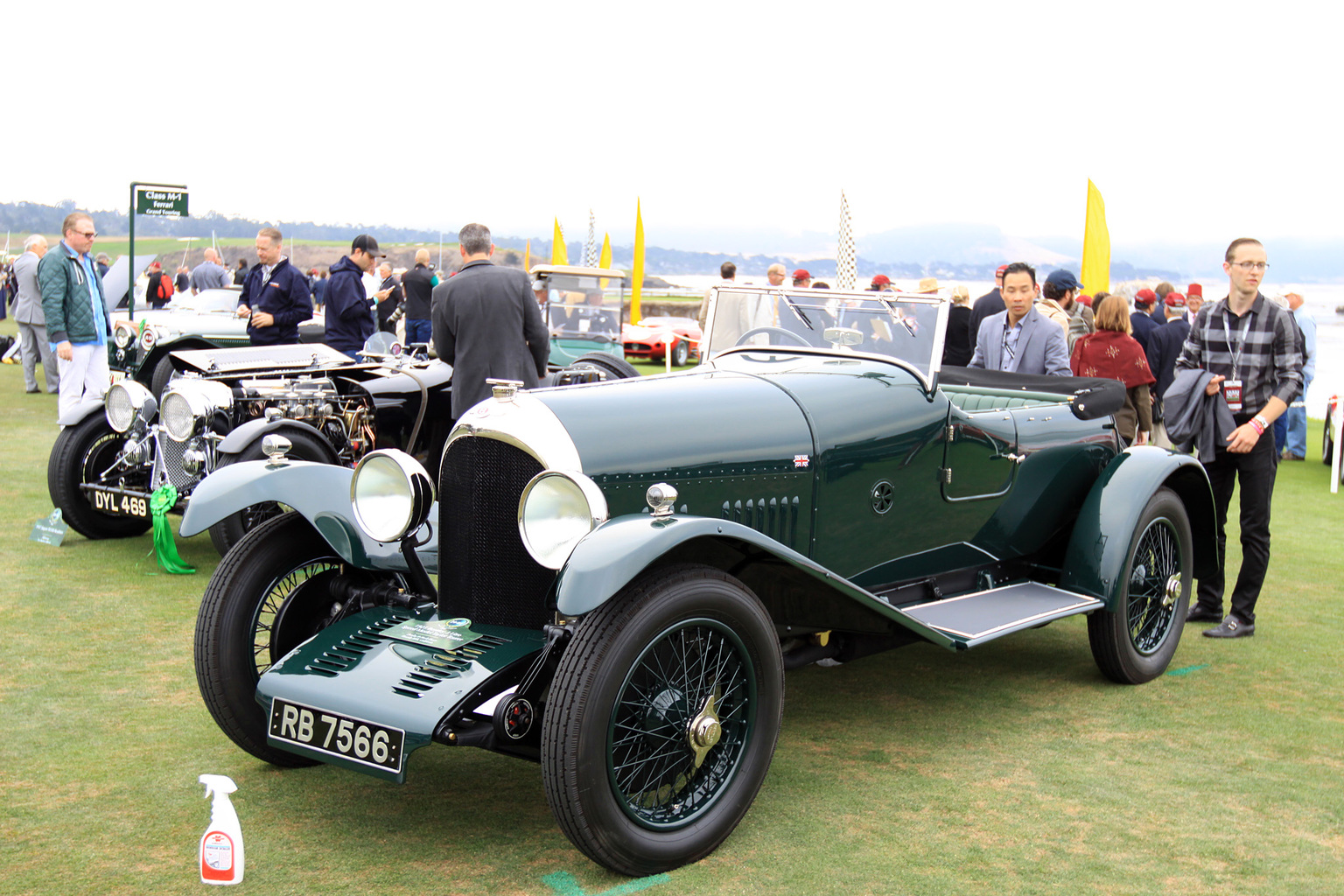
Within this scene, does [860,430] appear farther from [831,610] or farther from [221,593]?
[221,593]

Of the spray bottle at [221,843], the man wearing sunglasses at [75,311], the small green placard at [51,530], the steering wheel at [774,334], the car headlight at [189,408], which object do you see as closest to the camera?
the spray bottle at [221,843]

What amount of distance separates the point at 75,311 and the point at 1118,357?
7655mm

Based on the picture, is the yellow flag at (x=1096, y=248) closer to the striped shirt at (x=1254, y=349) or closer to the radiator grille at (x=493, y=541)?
the striped shirt at (x=1254, y=349)

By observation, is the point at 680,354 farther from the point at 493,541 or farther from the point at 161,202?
the point at 493,541

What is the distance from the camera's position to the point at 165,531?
5.87 metres

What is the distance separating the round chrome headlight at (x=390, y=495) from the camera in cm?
335

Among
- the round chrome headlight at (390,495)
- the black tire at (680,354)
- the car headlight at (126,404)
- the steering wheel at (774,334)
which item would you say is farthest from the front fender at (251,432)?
the black tire at (680,354)

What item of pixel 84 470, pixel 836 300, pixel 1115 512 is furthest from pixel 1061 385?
pixel 84 470

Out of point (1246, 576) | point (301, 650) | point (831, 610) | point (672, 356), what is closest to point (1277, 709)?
point (1246, 576)

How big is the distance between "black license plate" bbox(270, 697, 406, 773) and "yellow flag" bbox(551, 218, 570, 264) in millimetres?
20500

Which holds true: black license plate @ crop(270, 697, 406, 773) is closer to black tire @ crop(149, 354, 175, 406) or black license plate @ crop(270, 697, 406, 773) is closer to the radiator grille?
the radiator grille

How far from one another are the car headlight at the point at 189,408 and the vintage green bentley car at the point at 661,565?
2.58m

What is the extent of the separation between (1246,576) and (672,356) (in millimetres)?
17359

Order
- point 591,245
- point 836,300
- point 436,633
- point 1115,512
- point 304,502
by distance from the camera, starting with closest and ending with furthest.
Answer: point 436,633, point 304,502, point 836,300, point 1115,512, point 591,245
